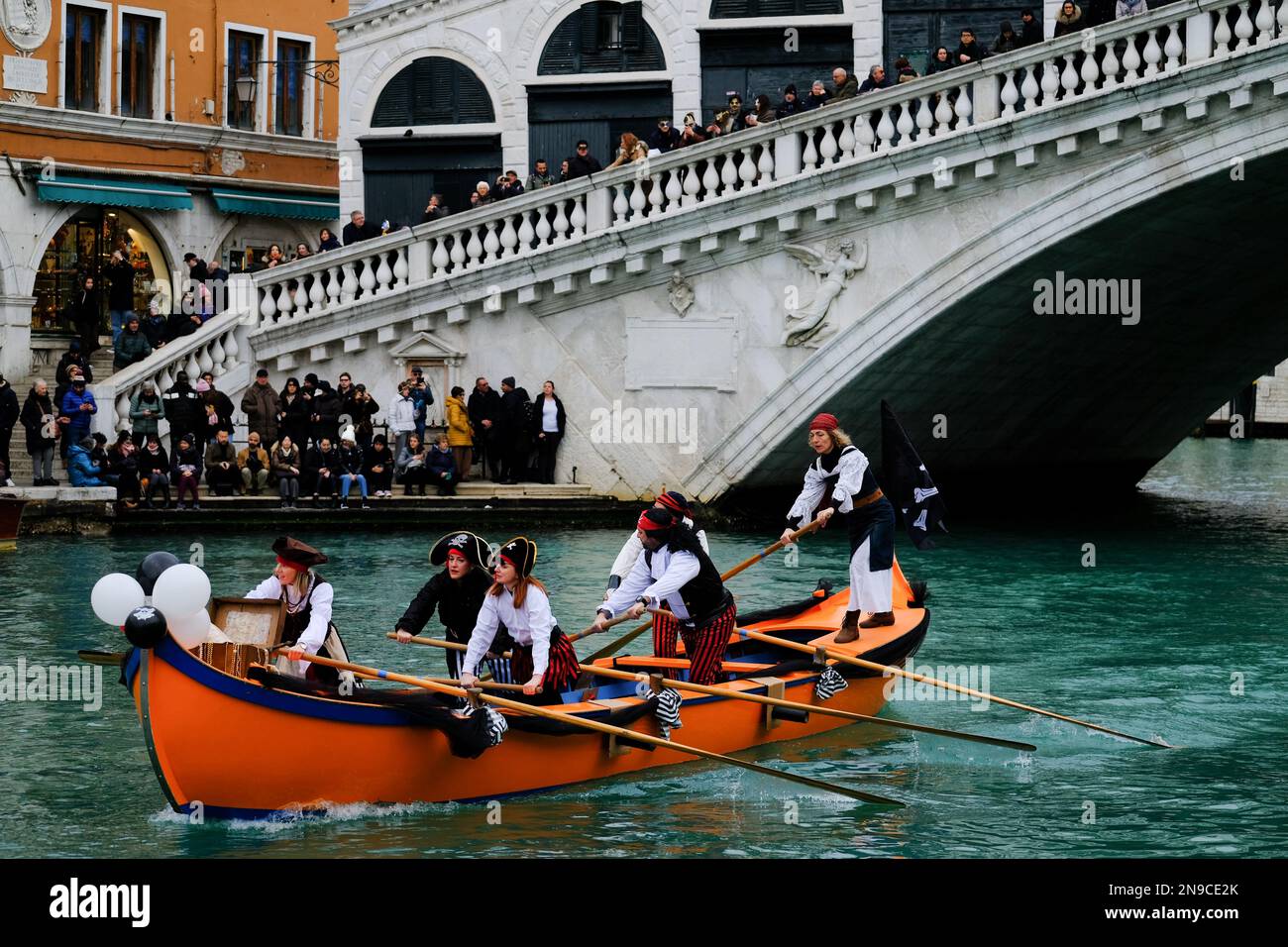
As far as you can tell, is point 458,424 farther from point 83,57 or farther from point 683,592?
point 683,592

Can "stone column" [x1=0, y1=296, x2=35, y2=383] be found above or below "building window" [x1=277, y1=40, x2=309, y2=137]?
below

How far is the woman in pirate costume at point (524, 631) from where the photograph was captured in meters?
9.98

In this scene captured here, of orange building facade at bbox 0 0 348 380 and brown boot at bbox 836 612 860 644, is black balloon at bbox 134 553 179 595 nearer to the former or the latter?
brown boot at bbox 836 612 860 644

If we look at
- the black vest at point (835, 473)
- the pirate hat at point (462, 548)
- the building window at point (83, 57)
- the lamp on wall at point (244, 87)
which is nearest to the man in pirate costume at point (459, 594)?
the pirate hat at point (462, 548)

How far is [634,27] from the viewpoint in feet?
80.3

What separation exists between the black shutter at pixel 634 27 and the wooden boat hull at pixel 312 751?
15.0 meters

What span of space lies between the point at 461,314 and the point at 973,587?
24.1ft

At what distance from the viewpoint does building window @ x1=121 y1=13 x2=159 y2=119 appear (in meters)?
27.4

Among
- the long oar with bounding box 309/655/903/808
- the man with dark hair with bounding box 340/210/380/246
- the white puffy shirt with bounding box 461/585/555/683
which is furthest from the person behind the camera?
the man with dark hair with bounding box 340/210/380/246

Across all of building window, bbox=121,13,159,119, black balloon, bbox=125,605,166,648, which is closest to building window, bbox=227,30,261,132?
building window, bbox=121,13,159,119

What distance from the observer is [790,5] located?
23.7 metres

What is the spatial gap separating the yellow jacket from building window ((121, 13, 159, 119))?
26.6 ft
